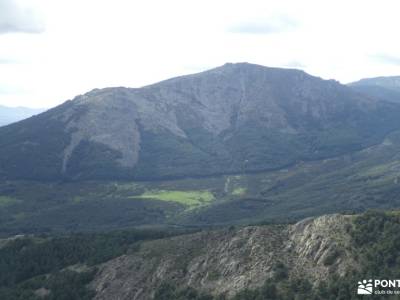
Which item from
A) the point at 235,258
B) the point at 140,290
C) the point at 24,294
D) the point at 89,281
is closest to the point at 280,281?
the point at 235,258

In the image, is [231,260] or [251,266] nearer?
[251,266]

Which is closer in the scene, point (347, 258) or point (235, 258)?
point (347, 258)

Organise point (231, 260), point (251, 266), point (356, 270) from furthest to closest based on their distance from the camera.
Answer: point (231, 260) → point (251, 266) → point (356, 270)

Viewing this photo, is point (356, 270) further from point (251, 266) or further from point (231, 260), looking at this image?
point (231, 260)

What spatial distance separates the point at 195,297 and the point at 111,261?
5215cm

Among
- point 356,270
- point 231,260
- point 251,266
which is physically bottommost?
point 251,266

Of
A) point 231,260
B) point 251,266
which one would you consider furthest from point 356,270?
point 231,260

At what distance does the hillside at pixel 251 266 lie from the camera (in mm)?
136375

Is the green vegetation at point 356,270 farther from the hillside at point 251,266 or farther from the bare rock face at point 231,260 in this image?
the bare rock face at point 231,260

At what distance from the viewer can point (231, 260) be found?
531 feet

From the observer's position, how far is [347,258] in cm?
14025

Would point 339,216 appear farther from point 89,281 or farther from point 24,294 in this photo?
point 24,294

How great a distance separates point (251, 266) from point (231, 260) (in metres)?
8.13

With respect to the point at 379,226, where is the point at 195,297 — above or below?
below
